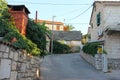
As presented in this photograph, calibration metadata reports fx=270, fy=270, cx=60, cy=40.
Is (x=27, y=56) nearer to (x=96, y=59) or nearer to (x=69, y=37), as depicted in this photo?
Result: (x=96, y=59)

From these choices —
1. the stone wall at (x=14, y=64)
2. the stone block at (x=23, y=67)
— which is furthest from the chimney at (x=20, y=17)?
the stone block at (x=23, y=67)

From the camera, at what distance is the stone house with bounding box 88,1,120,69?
27.4 metres

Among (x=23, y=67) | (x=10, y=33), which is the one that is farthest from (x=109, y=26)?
(x=10, y=33)

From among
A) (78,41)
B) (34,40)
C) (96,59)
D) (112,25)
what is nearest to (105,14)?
(112,25)

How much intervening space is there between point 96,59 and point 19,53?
13986mm

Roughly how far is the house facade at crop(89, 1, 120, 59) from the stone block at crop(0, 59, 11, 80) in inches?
682

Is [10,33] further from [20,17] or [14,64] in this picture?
[20,17]

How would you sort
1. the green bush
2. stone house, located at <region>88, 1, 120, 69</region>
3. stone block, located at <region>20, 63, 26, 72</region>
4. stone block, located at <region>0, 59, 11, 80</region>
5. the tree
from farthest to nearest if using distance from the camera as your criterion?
the green bush, stone house, located at <region>88, 1, 120, 69</region>, stone block, located at <region>20, 63, 26, 72</region>, the tree, stone block, located at <region>0, 59, 11, 80</region>

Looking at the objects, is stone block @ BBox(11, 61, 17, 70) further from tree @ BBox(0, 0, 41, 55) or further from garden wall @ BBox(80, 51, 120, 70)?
garden wall @ BBox(80, 51, 120, 70)

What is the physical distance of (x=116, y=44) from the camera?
27578 millimetres

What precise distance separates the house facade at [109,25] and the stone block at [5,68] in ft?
56.9

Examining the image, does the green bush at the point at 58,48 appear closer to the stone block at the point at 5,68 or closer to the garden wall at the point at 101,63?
the garden wall at the point at 101,63

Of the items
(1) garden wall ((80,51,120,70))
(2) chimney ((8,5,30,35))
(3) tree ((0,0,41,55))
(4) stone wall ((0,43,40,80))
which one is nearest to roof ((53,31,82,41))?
(1) garden wall ((80,51,120,70))

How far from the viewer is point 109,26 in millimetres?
26938
